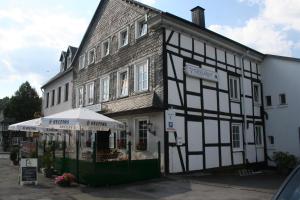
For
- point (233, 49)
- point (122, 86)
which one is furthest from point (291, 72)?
point (122, 86)

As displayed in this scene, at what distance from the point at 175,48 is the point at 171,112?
120 inches

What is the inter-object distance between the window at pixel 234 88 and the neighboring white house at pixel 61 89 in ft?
38.2

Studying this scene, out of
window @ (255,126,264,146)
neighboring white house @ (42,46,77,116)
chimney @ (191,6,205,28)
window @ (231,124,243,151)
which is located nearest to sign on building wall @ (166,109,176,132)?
window @ (231,124,243,151)

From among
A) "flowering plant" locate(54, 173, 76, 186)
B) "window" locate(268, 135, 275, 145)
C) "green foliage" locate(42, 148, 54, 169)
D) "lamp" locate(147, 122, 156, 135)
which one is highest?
"lamp" locate(147, 122, 156, 135)

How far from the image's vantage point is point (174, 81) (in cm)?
1430

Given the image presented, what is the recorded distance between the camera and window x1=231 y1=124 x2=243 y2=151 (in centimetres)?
1711

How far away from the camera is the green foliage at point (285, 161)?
54.9 ft

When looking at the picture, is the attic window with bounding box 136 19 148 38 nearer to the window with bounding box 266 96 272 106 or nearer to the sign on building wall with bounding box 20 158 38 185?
the sign on building wall with bounding box 20 158 38 185

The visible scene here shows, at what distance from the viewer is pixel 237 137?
17.5 meters

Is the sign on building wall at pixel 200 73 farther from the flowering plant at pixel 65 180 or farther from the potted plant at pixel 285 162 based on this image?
the flowering plant at pixel 65 180

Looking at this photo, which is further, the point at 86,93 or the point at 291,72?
the point at 86,93

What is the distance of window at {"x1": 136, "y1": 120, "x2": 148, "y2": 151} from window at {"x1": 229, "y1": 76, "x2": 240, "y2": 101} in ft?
17.2

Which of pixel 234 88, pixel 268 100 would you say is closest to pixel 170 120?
pixel 234 88

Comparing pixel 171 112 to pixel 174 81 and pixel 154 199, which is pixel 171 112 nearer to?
pixel 174 81
